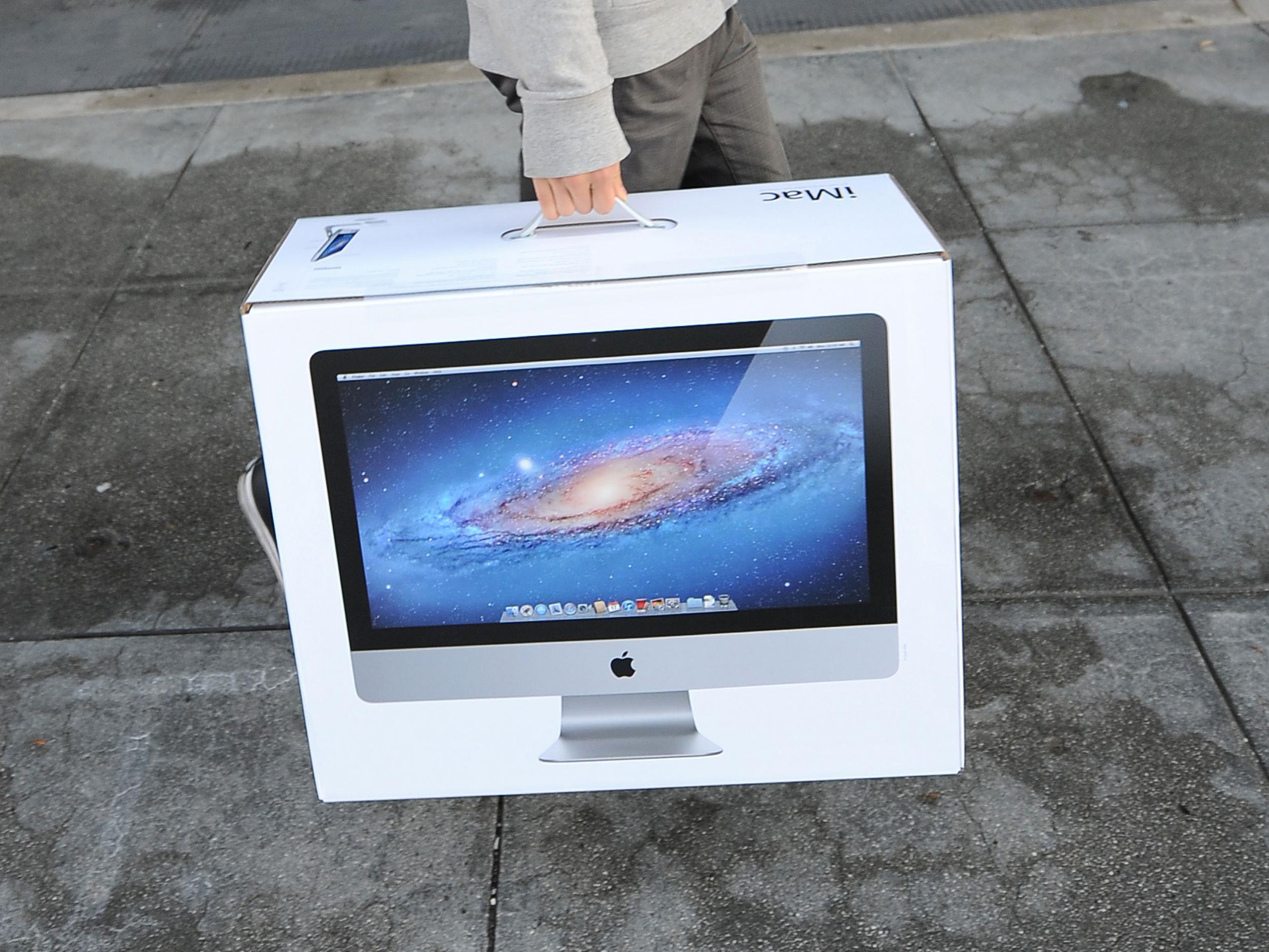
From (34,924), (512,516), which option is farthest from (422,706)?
(34,924)

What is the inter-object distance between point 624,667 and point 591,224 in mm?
735

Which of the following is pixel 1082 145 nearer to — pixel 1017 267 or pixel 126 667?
pixel 1017 267

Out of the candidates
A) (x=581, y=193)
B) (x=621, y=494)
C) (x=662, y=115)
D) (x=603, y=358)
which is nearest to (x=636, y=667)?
(x=621, y=494)

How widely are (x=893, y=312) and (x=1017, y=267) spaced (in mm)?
2346

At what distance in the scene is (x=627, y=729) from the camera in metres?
2.04

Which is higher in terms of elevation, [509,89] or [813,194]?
[509,89]

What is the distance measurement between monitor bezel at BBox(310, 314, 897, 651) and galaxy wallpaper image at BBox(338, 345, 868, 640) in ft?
0.06

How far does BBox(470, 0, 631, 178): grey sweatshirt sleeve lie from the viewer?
191cm

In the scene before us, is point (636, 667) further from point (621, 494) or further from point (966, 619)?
point (966, 619)

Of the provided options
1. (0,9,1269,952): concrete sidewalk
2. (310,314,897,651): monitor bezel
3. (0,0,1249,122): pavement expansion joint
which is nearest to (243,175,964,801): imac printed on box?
(310,314,897,651): monitor bezel

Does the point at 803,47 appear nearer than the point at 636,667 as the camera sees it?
No

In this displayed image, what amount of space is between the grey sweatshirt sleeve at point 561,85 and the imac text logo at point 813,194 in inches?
10.1

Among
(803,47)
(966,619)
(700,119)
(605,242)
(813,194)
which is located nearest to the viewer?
(605,242)

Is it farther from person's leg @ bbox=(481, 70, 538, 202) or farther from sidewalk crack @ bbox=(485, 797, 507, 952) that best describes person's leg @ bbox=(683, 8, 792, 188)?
sidewalk crack @ bbox=(485, 797, 507, 952)
